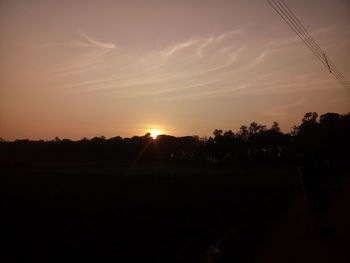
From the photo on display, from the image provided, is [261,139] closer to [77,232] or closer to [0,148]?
[0,148]

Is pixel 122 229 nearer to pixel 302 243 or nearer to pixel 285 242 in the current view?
pixel 285 242

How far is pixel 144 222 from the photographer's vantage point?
1449cm

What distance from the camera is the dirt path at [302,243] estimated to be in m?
8.02

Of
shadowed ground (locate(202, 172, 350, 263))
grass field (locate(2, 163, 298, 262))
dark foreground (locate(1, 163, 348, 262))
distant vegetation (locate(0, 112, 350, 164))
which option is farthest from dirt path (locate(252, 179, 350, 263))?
distant vegetation (locate(0, 112, 350, 164))

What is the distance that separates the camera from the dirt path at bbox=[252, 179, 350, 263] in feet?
26.3

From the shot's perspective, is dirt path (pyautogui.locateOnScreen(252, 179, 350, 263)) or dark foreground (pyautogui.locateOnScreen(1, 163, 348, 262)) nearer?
dirt path (pyautogui.locateOnScreen(252, 179, 350, 263))

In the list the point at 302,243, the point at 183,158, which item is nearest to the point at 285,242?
the point at 302,243

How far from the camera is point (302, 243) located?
932 centimetres

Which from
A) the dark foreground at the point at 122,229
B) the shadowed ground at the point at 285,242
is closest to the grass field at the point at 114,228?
the dark foreground at the point at 122,229

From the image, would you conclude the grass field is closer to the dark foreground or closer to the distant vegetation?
the dark foreground

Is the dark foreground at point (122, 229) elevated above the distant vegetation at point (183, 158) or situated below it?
below

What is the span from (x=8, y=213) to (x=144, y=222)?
6.15 meters

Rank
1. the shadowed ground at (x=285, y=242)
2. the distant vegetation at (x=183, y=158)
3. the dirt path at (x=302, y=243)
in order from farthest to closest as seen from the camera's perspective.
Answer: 1. the distant vegetation at (x=183, y=158)
2. the shadowed ground at (x=285, y=242)
3. the dirt path at (x=302, y=243)

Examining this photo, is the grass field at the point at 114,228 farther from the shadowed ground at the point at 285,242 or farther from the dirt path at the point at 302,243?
the dirt path at the point at 302,243
